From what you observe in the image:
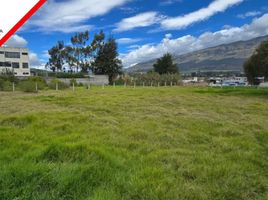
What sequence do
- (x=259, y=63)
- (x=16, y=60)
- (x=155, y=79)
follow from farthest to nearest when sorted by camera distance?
(x=16, y=60) → (x=155, y=79) → (x=259, y=63)

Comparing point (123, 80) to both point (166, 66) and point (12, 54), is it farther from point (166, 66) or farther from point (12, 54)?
point (12, 54)

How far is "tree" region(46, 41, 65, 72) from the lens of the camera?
67.4 meters

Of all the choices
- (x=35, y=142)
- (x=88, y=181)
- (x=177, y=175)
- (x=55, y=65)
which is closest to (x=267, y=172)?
(x=177, y=175)

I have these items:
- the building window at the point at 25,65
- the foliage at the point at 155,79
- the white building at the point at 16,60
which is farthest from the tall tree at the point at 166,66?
the building window at the point at 25,65

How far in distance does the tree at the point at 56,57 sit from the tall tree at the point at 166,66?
2471cm

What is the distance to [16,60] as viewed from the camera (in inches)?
2483

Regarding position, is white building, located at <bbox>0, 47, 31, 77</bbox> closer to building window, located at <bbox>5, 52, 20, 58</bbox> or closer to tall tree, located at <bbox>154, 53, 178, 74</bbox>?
building window, located at <bbox>5, 52, 20, 58</bbox>

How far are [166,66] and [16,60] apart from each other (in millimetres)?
35451

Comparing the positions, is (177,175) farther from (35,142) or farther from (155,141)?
(35,142)

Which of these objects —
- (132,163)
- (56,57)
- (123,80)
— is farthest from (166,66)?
(132,163)

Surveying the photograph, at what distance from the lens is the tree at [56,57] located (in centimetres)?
6736

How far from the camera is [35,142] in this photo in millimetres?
4750

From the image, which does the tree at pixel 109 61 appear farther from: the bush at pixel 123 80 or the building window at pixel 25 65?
the building window at pixel 25 65

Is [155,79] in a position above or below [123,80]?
above
